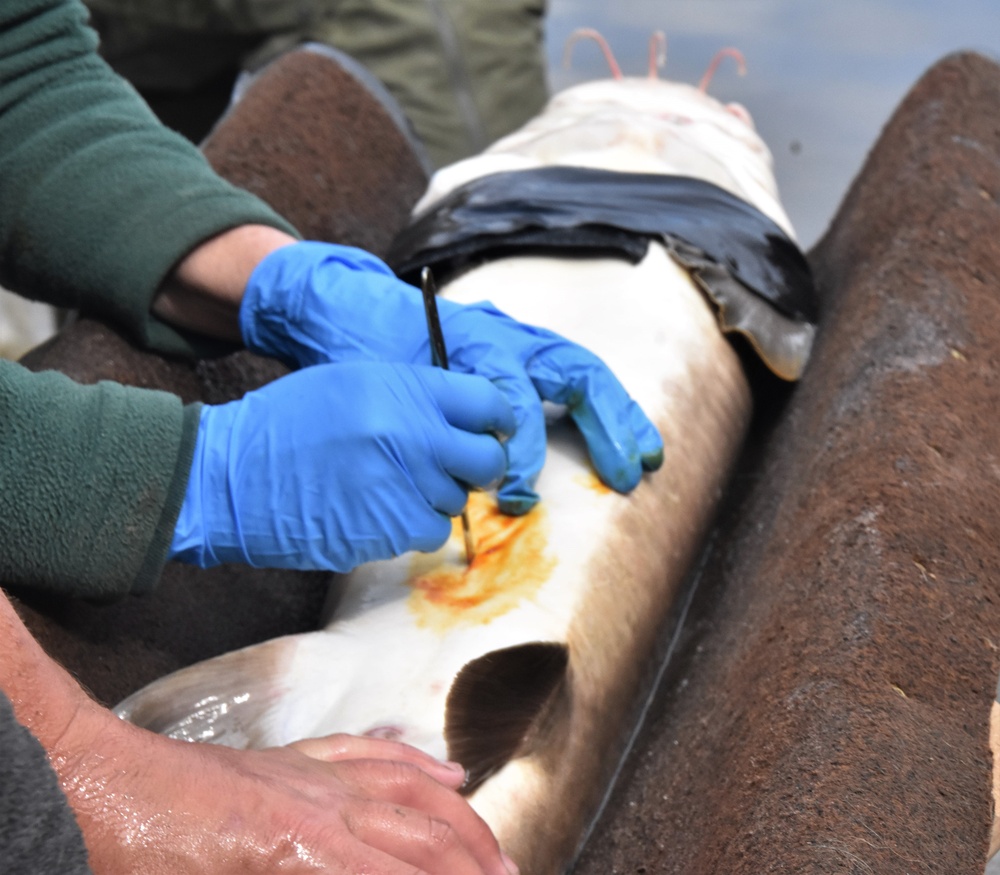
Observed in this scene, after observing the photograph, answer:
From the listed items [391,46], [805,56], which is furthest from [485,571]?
[805,56]

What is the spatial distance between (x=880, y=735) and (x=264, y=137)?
153 centimetres

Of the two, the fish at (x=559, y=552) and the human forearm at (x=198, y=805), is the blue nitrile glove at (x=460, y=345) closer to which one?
the fish at (x=559, y=552)

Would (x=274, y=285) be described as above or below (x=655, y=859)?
above

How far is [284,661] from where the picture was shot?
3.98 ft

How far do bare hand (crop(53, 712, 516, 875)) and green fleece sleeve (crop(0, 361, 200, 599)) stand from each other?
37 cm

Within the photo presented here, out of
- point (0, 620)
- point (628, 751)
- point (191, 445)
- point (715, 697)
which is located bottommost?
point (628, 751)

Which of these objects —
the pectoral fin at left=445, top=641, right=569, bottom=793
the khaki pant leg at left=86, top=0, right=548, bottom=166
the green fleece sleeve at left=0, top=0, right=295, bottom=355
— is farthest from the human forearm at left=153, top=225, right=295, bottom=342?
the khaki pant leg at left=86, top=0, right=548, bottom=166

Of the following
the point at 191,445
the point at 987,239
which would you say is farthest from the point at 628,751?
the point at 987,239

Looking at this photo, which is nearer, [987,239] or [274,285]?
[274,285]

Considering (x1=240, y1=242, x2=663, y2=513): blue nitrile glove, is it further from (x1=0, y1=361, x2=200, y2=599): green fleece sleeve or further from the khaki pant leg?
Answer: the khaki pant leg

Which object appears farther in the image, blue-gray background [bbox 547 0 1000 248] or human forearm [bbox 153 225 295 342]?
blue-gray background [bbox 547 0 1000 248]

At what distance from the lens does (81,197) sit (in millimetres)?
1594

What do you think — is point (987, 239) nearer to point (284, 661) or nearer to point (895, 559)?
point (895, 559)

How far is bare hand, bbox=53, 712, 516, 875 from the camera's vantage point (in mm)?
770
